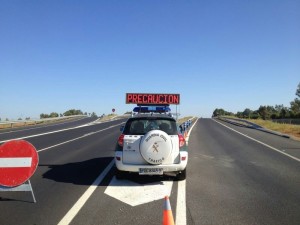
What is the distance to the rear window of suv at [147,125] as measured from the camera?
8.70m

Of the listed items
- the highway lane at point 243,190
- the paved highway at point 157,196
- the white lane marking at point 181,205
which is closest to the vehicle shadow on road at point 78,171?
the paved highway at point 157,196

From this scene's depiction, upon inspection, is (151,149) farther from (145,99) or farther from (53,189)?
(145,99)

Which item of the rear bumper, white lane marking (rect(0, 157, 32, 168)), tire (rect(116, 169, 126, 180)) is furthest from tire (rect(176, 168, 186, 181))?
white lane marking (rect(0, 157, 32, 168))

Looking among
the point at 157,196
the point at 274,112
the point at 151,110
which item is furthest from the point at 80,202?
the point at 274,112

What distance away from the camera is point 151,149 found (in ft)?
26.2

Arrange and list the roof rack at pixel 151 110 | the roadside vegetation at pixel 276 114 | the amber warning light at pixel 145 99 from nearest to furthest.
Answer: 1. the roof rack at pixel 151 110
2. the amber warning light at pixel 145 99
3. the roadside vegetation at pixel 276 114

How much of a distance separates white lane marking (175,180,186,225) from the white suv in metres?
0.42

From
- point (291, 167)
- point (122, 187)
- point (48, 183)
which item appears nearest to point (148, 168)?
point (122, 187)

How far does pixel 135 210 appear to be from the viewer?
20.5ft

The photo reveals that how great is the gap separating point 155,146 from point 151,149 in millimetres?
114

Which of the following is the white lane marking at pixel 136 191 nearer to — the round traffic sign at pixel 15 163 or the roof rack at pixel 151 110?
the round traffic sign at pixel 15 163

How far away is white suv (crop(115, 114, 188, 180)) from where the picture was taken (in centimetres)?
799

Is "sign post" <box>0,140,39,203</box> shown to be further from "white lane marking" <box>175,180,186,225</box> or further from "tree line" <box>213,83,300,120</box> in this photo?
"tree line" <box>213,83,300,120</box>

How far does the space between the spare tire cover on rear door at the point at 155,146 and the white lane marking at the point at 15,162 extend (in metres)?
2.51
